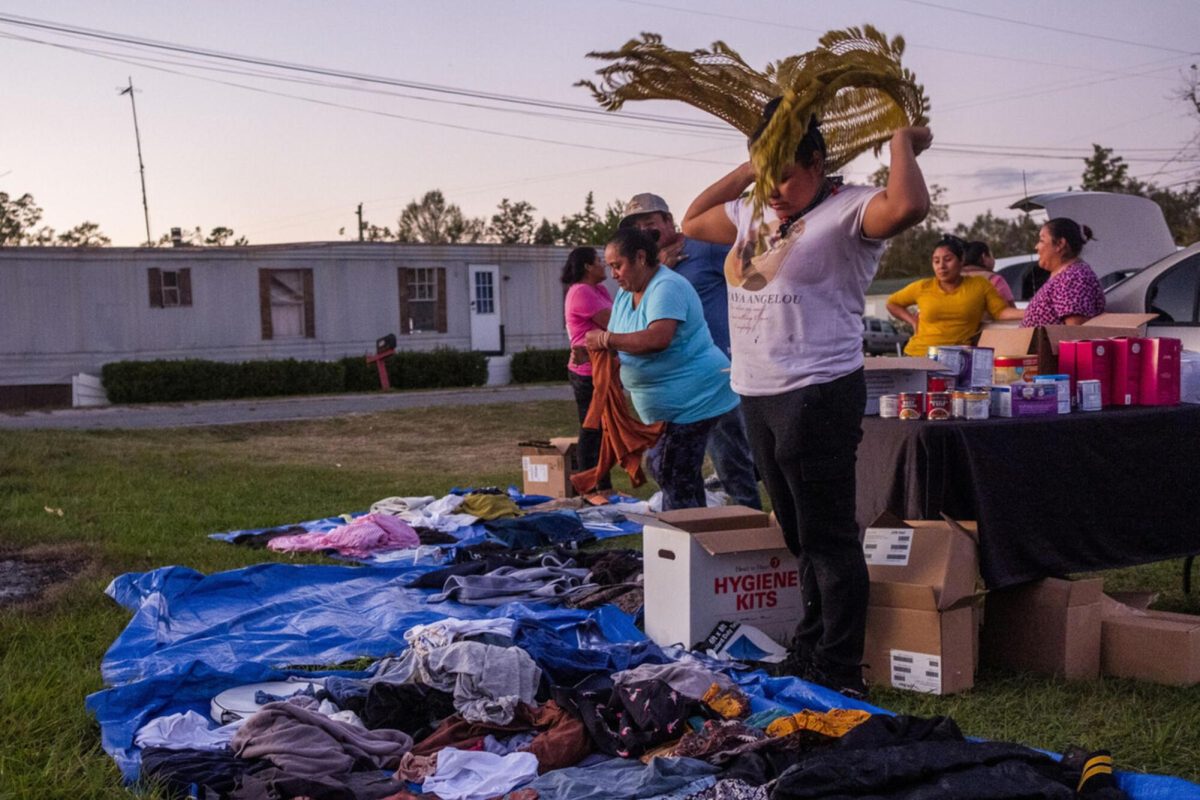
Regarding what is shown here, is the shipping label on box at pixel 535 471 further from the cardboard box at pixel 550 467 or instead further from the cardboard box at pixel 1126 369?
the cardboard box at pixel 1126 369

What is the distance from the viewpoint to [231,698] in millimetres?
4191

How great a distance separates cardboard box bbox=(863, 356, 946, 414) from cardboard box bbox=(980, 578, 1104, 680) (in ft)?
3.02

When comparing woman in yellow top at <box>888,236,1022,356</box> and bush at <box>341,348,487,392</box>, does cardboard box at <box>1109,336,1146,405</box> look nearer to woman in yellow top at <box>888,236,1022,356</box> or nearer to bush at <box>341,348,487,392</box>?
woman in yellow top at <box>888,236,1022,356</box>

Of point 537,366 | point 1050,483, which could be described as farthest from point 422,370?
point 1050,483

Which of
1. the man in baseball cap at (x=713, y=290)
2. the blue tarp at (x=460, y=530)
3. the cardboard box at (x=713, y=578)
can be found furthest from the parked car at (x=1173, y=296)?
the cardboard box at (x=713, y=578)

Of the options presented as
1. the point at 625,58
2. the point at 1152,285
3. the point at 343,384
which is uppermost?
the point at 625,58

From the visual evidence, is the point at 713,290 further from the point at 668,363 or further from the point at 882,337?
the point at 882,337

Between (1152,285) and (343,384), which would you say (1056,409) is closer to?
(1152,285)

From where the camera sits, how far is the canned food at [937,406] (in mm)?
4551

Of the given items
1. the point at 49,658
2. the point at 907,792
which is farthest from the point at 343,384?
the point at 907,792

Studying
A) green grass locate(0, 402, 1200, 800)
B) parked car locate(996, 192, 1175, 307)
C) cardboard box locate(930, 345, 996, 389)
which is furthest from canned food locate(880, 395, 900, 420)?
parked car locate(996, 192, 1175, 307)

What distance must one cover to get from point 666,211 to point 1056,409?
2541 mm

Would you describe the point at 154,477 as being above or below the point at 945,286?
below

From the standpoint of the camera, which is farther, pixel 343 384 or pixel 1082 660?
pixel 343 384
